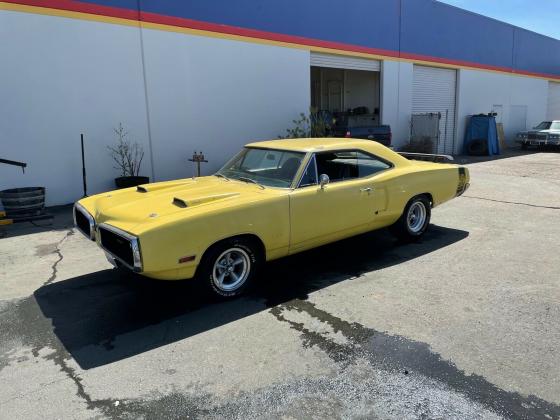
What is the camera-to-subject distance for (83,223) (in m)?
4.62

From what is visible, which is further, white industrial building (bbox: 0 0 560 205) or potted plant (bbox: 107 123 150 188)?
potted plant (bbox: 107 123 150 188)

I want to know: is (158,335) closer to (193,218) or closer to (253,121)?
(193,218)

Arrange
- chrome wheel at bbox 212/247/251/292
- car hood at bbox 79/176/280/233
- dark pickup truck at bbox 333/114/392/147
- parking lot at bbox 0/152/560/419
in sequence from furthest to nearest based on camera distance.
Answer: dark pickup truck at bbox 333/114/392/147, chrome wheel at bbox 212/247/251/292, car hood at bbox 79/176/280/233, parking lot at bbox 0/152/560/419

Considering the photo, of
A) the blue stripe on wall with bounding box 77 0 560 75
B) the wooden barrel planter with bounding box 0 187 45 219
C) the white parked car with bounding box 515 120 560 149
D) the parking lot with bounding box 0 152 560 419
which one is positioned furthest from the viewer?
the white parked car with bounding box 515 120 560 149

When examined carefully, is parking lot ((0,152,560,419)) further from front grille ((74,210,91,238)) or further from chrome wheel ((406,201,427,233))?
front grille ((74,210,91,238))

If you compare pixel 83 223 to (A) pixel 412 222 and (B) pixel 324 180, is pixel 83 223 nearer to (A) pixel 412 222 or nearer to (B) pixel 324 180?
(B) pixel 324 180

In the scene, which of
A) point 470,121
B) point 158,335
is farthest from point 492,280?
point 470,121

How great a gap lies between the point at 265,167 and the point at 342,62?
994 cm

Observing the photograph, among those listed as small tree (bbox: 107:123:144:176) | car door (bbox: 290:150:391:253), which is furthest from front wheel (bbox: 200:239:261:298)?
small tree (bbox: 107:123:144:176)

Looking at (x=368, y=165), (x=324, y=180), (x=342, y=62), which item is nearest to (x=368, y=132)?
(x=342, y=62)

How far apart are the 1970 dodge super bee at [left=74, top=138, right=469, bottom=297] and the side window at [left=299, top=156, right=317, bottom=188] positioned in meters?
0.01

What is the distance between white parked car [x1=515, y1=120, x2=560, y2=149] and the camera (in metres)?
19.2

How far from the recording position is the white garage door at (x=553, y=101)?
25406 mm

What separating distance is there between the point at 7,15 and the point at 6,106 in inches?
63.0
